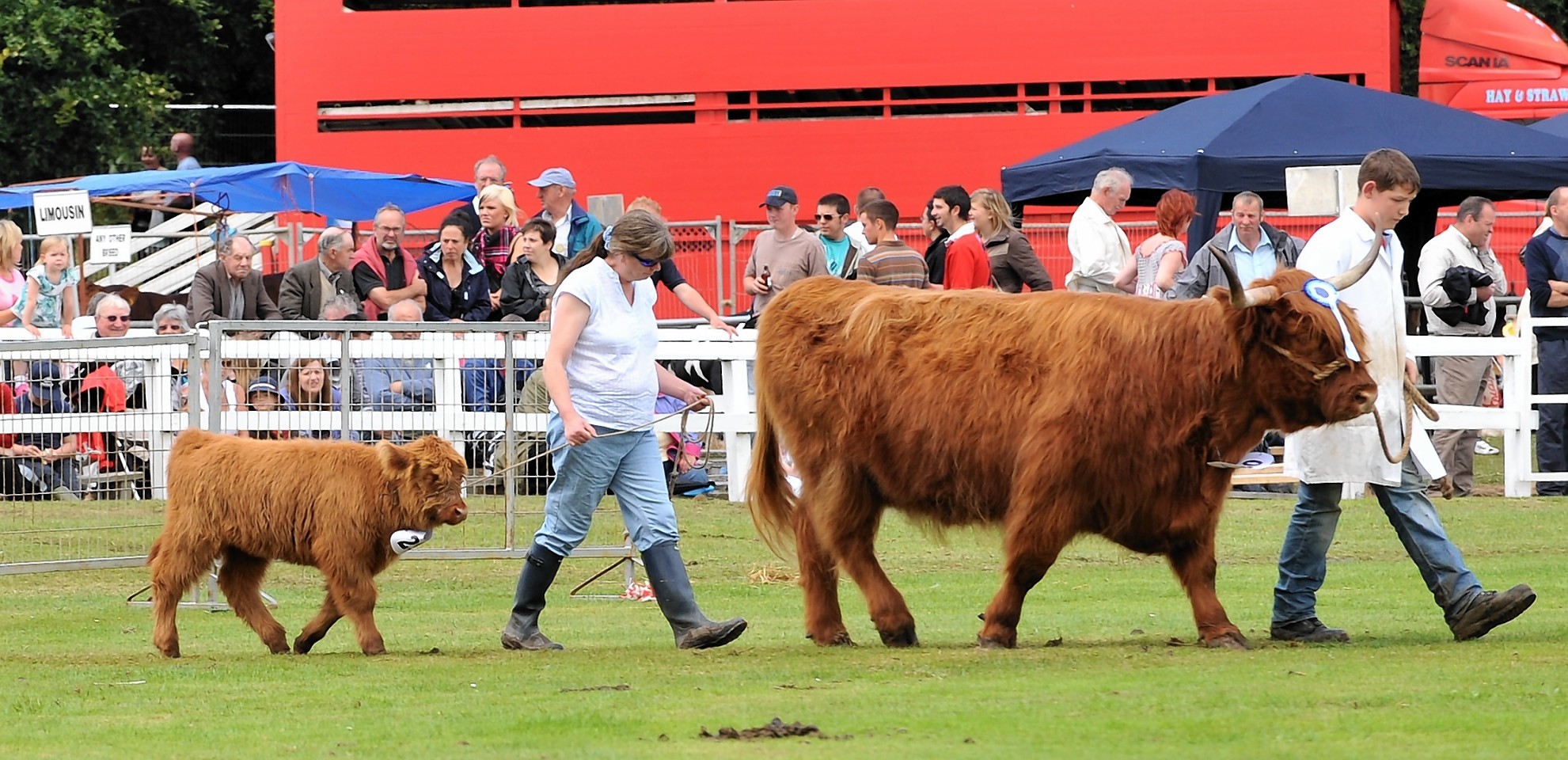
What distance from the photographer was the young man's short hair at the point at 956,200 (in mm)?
13883

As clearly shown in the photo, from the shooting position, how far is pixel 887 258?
13.1 metres

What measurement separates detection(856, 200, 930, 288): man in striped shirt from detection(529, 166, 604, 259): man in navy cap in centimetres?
255

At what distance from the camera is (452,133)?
27.0 metres

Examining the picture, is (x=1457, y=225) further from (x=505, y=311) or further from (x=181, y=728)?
(x=181, y=728)

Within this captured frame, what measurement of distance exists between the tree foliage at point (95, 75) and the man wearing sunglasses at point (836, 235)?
17109 mm

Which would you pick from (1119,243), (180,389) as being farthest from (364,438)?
(1119,243)

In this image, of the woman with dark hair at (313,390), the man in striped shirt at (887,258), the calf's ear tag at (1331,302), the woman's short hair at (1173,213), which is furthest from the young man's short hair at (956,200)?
the calf's ear tag at (1331,302)

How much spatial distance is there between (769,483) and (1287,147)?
943 cm

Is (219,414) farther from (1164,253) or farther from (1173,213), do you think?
(1173,213)

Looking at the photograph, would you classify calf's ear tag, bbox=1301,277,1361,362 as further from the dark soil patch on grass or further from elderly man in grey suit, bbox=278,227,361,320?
elderly man in grey suit, bbox=278,227,361,320

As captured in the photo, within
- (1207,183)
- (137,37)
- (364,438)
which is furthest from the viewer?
(137,37)

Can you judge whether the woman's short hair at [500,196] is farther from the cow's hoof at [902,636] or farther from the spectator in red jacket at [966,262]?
the cow's hoof at [902,636]

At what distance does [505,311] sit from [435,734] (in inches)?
331

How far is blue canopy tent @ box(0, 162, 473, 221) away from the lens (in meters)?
20.8
